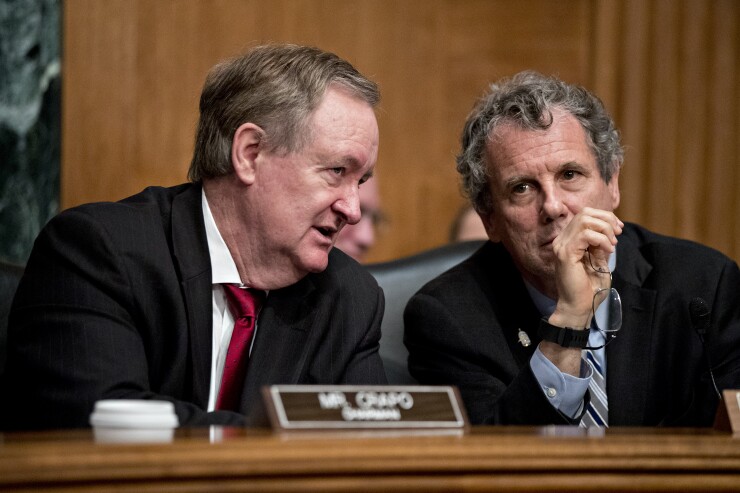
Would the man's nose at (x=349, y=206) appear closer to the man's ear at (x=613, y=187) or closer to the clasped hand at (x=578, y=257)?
the clasped hand at (x=578, y=257)

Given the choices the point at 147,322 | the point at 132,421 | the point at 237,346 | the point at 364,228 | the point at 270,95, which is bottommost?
the point at 364,228

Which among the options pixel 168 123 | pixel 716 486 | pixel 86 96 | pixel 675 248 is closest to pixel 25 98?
pixel 86 96

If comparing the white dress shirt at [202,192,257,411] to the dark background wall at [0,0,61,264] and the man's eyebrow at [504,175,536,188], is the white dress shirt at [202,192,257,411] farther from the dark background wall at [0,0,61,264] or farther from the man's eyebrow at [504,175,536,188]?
the dark background wall at [0,0,61,264]

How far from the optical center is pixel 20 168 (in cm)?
387

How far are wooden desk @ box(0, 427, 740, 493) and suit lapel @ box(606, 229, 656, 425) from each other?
892 mm

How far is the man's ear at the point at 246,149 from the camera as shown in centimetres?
231

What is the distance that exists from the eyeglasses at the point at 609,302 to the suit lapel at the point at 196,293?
832 mm

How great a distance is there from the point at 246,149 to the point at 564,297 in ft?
Result: 2.48

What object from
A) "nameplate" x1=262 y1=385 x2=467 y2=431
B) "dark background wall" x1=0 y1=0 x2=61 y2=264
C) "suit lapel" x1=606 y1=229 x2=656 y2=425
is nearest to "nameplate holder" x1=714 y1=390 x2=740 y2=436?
"nameplate" x1=262 y1=385 x2=467 y2=431

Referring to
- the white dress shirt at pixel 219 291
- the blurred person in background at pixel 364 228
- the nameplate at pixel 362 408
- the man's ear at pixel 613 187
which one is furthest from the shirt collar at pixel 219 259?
the blurred person in background at pixel 364 228

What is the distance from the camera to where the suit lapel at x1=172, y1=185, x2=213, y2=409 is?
2.12 metres

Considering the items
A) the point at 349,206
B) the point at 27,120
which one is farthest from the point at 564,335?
the point at 27,120

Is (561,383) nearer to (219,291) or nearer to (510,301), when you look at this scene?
(510,301)

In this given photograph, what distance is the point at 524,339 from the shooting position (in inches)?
100
